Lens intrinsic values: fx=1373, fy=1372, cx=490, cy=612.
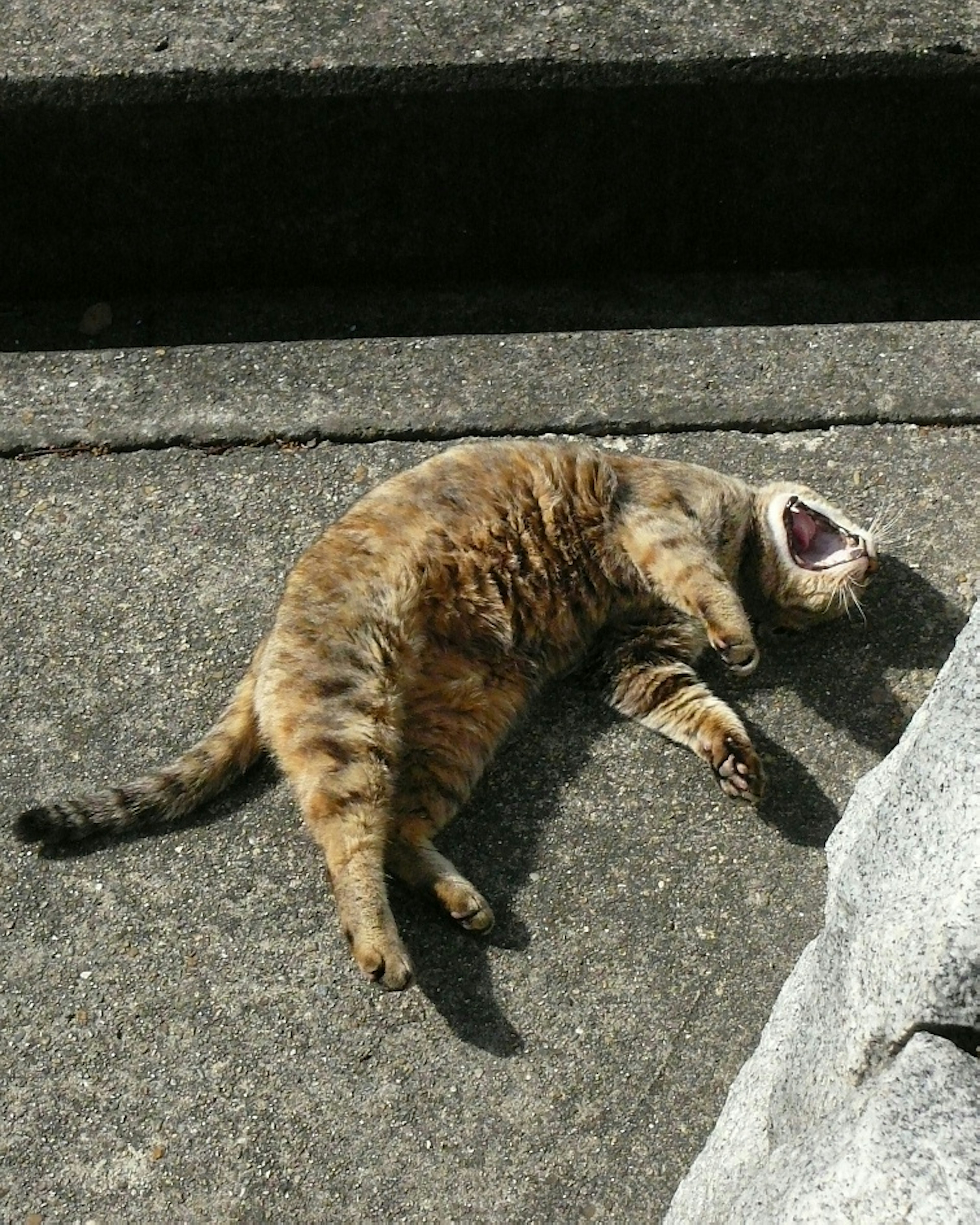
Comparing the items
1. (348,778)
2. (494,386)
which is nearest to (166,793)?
(348,778)

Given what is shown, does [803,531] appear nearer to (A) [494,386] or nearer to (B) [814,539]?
(B) [814,539]

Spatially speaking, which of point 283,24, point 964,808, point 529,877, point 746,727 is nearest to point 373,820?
point 529,877

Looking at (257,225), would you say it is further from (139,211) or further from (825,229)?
(825,229)

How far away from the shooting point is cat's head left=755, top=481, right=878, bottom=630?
12.3 feet

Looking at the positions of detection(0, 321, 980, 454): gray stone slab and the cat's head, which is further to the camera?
detection(0, 321, 980, 454): gray stone slab

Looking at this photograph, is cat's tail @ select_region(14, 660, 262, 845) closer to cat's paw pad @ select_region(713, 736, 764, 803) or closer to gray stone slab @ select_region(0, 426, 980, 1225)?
gray stone slab @ select_region(0, 426, 980, 1225)

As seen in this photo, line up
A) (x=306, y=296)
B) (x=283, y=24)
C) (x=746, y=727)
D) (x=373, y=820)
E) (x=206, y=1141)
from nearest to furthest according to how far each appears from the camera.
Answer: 1. (x=206, y=1141)
2. (x=373, y=820)
3. (x=746, y=727)
4. (x=283, y=24)
5. (x=306, y=296)

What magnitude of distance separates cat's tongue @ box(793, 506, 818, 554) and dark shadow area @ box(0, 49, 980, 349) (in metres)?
1.00

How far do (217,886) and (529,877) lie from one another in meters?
0.74

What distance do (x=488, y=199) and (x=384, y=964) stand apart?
2.65 metres

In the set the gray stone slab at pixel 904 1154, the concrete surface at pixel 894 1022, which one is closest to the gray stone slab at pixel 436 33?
the concrete surface at pixel 894 1022

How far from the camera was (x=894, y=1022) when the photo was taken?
1785mm

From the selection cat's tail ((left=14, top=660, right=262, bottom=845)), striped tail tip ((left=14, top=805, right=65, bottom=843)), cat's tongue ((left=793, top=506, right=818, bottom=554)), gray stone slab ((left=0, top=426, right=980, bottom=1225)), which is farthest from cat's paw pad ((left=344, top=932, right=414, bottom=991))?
cat's tongue ((left=793, top=506, right=818, bottom=554))

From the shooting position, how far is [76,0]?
15.1 ft
